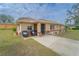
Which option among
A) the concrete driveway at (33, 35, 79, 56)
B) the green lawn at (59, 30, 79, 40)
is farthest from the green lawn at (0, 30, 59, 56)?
the green lawn at (59, 30, 79, 40)

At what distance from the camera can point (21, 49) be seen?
1.63 meters

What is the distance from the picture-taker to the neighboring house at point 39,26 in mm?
1634

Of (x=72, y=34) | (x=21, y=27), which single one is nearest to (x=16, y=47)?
(x=21, y=27)

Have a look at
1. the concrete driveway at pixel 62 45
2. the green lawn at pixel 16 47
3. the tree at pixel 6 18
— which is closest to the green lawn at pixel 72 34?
the concrete driveway at pixel 62 45

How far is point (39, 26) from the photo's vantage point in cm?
165

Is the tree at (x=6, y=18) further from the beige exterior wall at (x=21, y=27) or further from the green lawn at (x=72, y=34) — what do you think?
the green lawn at (x=72, y=34)

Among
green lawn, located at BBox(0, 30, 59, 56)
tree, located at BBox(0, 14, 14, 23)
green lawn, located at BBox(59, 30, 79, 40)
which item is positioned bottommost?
green lawn, located at BBox(0, 30, 59, 56)

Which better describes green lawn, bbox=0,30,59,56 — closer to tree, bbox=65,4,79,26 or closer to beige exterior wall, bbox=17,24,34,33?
beige exterior wall, bbox=17,24,34,33

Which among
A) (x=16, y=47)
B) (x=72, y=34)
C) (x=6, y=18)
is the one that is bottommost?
(x=16, y=47)

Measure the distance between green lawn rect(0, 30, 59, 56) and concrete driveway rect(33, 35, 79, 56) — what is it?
56 mm

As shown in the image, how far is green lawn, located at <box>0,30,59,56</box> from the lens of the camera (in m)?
1.63

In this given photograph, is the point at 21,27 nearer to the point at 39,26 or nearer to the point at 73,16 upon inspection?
the point at 39,26

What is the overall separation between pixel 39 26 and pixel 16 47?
302mm

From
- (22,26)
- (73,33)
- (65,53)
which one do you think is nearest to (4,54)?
(22,26)
